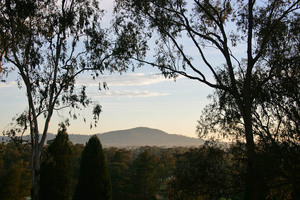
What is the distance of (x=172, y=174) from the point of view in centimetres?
1461

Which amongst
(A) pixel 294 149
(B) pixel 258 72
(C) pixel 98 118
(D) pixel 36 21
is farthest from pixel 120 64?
(A) pixel 294 149

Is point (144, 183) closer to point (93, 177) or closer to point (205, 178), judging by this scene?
point (93, 177)

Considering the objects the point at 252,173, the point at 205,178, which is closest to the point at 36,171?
the point at 205,178

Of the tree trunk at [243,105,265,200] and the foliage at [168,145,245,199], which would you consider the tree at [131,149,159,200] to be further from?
the tree trunk at [243,105,265,200]

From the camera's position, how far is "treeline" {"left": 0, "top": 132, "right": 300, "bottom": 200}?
1041cm

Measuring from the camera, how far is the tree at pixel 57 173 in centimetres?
2173

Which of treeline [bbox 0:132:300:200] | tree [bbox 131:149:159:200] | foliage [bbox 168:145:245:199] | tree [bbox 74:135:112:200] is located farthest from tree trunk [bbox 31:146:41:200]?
tree [bbox 131:149:159:200]

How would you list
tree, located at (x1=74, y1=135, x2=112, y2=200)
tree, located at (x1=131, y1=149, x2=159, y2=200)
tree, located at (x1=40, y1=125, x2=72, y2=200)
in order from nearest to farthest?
1. tree, located at (x1=74, y1=135, x2=112, y2=200)
2. tree, located at (x1=40, y1=125, x2=72, y2=200)
3. tree, located at (x1=131, y1=149, x2=159, y2=200)

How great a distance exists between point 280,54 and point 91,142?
1552 centimetres

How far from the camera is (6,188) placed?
28438 mm

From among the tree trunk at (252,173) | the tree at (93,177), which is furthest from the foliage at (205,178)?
the tree at (93,177)

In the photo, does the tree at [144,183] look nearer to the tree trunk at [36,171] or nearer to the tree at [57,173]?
the tree at [57,173]

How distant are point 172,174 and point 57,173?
1111 cm

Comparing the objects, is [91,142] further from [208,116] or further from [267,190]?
[267,190]
